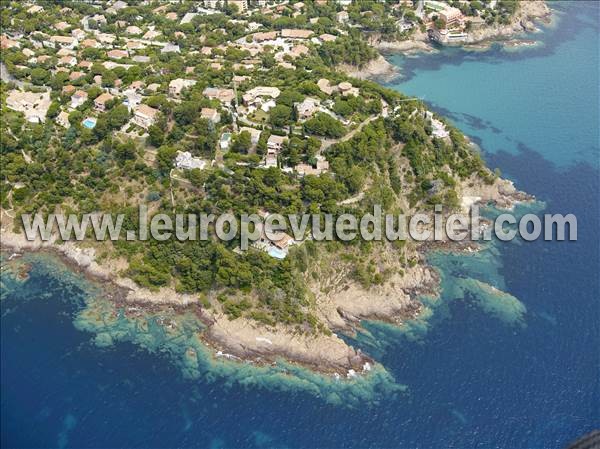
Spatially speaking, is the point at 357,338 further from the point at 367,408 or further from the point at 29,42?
the point at 29,42

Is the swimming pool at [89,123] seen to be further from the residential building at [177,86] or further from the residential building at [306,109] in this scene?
the residential building at [306,109]

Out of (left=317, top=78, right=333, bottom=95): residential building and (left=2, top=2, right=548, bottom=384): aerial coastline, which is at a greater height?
(left=317, top=78, right=333, bottom=95): residential building

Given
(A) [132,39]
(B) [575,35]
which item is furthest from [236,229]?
(B) [575,35]

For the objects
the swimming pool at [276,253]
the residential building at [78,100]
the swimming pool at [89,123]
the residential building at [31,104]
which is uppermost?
the residential building at [78,100]

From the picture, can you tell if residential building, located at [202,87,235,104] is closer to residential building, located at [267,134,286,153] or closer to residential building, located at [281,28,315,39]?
residential building, located at [267,134,286,153]

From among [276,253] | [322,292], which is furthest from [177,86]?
[322,292]

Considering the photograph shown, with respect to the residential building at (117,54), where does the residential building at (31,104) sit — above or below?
below

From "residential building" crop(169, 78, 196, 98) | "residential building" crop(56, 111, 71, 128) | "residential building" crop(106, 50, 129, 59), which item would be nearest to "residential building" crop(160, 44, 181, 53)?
"residential building" crop(106, 50, 129, 59)

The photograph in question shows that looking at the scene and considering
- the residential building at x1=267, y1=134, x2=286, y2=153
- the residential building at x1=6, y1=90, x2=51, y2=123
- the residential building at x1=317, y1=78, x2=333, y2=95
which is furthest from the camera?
the residential building at x1=317, y1=78, x2=333, y2=95

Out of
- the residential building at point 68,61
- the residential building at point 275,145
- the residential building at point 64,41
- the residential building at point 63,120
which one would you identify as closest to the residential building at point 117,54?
the residential building at point 68,61
